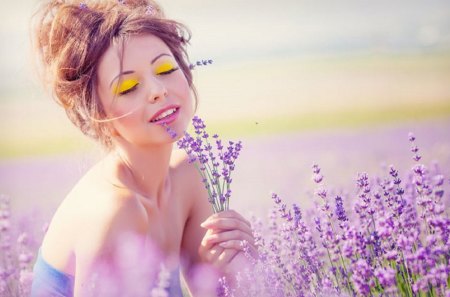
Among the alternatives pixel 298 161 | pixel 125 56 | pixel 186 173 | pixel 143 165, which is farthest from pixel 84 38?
pixel 298 161

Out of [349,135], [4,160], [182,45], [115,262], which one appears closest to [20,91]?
[4,160]

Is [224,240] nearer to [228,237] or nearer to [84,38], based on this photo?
[228,237]

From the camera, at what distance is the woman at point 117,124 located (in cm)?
196

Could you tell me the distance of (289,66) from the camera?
262cm

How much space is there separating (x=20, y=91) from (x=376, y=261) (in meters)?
1.49

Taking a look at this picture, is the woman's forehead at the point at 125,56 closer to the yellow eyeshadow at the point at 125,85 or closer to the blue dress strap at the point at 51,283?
the yellow eyeshadow at the point at 125,85

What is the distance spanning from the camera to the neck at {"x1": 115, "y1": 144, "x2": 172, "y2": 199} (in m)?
2.14

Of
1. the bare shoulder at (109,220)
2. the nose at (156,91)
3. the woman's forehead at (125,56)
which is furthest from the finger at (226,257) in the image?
the woman's forehead at (125,56)

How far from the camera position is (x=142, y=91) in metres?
1.98

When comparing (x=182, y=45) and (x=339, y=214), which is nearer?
(x=339, y=214)

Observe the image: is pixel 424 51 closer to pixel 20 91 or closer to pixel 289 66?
pixel 289 66

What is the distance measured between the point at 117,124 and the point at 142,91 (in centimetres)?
13

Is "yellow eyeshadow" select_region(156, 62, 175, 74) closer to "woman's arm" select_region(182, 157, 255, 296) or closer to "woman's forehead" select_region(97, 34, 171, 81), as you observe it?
"woman's forehead" select_region(97, 34, 171, 81)

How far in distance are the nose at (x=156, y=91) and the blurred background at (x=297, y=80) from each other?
1.89 ft
